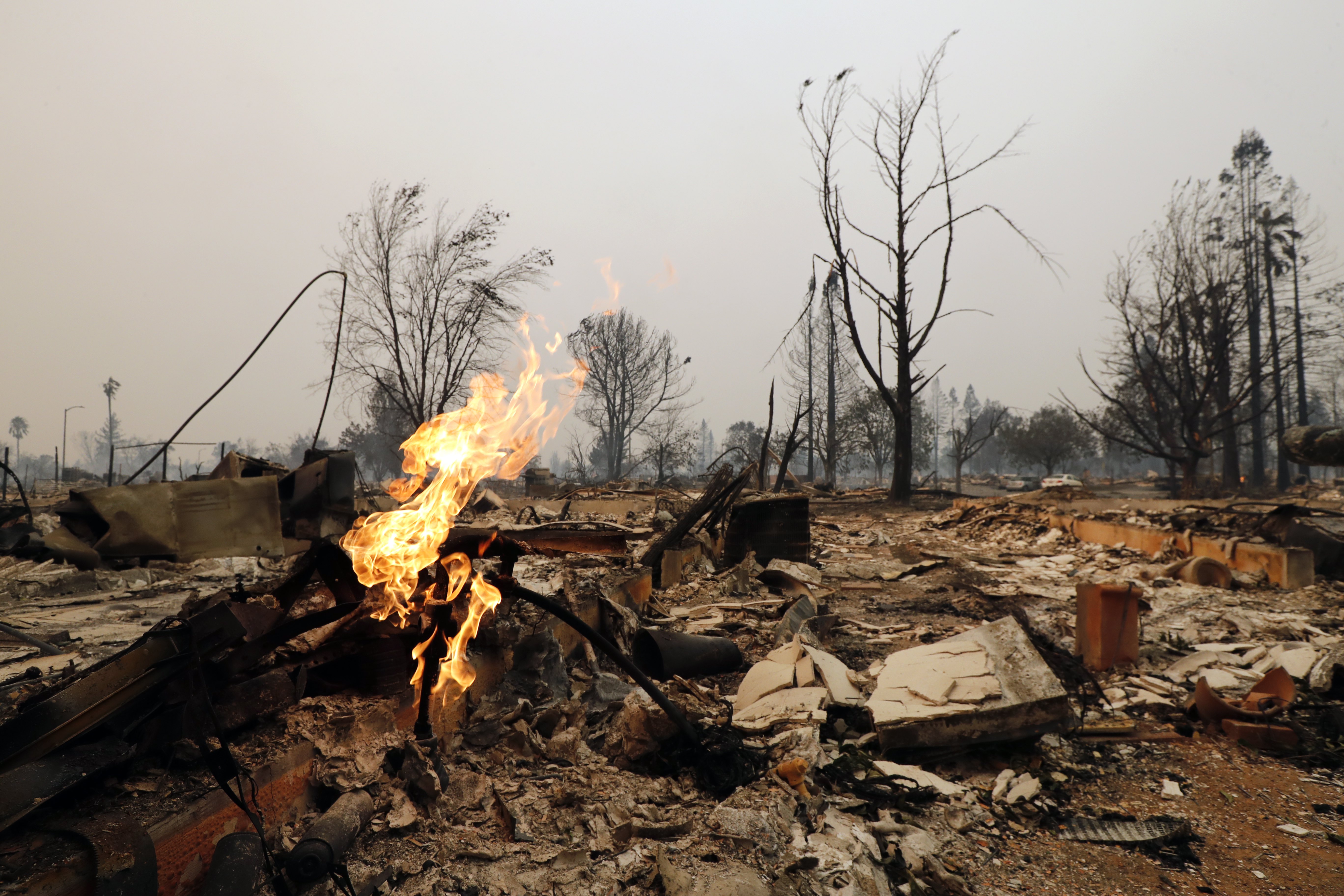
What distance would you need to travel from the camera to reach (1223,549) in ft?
27.6

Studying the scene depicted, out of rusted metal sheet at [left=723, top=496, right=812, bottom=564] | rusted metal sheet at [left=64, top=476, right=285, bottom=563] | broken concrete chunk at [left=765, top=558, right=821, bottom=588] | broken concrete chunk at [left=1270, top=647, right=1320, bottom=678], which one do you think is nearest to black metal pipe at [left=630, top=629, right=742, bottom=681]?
broken concrete chunk at [left=765, top=558, right=821, bottom=588]

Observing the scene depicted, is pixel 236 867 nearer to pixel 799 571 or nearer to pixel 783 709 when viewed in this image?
pixel 783 709

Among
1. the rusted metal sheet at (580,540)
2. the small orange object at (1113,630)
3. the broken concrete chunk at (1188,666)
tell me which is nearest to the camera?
the broken concrete chunk at (1188,666)

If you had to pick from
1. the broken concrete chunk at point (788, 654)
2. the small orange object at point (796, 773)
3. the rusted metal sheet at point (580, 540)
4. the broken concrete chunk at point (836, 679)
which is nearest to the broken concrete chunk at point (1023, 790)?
the broken concrete chunk at point (836, 679)

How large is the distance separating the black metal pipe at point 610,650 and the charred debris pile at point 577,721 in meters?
0.02

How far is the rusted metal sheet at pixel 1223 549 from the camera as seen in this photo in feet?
23.9

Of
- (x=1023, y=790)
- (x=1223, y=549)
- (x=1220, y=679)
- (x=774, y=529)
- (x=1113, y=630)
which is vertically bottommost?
(x=1023, y=790)

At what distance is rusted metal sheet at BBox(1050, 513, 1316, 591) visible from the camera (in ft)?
23.9

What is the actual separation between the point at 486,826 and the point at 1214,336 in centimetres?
2251

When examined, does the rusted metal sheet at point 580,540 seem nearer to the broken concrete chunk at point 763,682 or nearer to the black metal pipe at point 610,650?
the broken concrete chunk at point 763,682

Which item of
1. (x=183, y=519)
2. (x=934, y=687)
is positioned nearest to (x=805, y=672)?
(x=934, y=687)

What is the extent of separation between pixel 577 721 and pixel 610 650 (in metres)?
0.69

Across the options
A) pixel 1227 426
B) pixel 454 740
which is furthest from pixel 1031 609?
pixel 1227 426

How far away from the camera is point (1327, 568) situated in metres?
7.66
